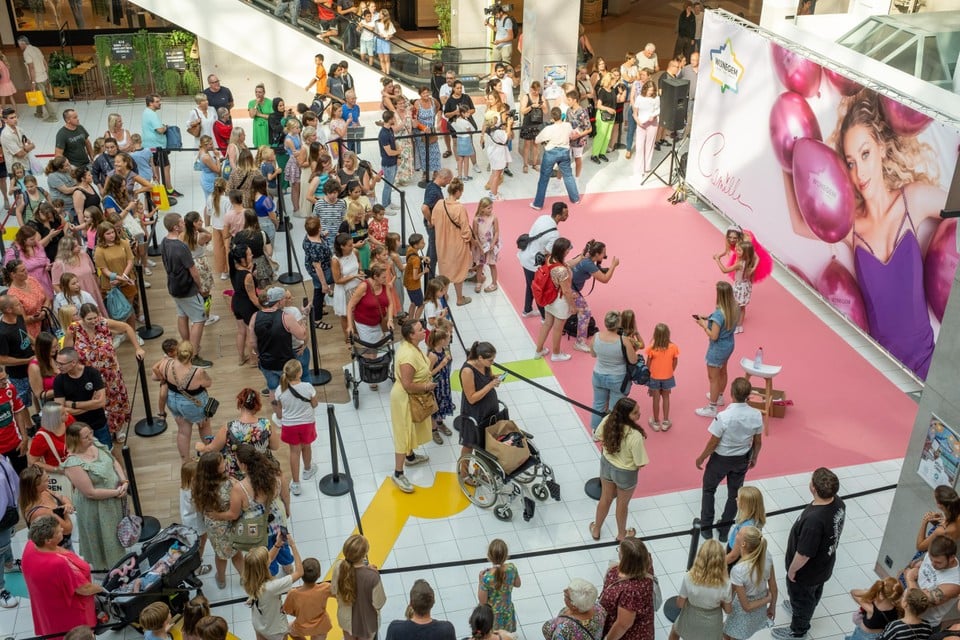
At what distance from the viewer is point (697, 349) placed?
11742mm

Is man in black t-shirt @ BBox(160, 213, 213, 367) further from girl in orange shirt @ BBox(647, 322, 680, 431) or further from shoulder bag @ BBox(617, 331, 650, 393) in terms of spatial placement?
girl in orange shirt @ BBox(647, 322, 680, 431)

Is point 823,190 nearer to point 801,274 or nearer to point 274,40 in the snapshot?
point 801,274

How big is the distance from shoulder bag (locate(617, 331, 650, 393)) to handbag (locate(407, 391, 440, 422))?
178cm

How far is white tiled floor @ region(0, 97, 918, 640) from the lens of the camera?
787cm

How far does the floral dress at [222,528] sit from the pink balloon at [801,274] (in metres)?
8.42

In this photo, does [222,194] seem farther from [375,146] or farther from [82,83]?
[82,83]

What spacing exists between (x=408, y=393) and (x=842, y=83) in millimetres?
6728

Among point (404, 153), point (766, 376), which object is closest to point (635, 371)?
point (766, 376)

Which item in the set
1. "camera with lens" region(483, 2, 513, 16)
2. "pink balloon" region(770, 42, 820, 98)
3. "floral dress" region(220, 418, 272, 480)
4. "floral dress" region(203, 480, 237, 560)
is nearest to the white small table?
"pink balloon" region(770, 42, 820, 98)

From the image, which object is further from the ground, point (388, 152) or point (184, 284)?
point (184, 284)

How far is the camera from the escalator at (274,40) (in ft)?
63.8

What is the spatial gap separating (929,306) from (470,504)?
18.0 feet

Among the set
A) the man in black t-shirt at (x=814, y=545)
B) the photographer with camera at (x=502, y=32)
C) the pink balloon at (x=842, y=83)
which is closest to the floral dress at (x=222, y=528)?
the man in black t-shirt at (x=814, y=545)

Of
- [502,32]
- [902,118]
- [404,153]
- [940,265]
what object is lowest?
[404,153]
